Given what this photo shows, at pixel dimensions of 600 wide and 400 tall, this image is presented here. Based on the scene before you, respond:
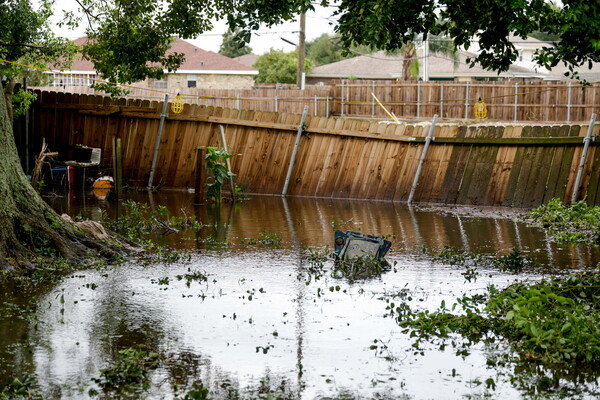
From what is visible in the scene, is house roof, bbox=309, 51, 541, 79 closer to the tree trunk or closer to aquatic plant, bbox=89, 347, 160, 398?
the tree trunk

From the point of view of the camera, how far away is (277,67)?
66.9 meters

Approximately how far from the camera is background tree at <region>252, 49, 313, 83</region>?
2606 inches

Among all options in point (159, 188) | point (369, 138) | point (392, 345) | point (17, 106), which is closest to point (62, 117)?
point (17, 106)

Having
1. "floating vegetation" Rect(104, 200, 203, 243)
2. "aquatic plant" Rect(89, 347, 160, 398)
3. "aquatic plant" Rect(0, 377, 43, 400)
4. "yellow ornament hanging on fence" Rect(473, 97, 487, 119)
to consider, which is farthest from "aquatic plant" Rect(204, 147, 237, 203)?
"yellow ornament hanging on fence" Rect(473, 97, 487, 119)

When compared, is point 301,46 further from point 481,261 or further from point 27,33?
point 481,261

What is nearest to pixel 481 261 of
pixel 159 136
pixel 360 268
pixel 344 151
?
pixel 360 268

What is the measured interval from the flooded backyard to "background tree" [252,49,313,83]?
5377 centimetres

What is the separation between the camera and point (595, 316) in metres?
7.25

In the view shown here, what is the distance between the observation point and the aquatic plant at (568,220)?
1319 centimetres

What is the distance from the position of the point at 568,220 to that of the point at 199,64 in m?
→ 43.9

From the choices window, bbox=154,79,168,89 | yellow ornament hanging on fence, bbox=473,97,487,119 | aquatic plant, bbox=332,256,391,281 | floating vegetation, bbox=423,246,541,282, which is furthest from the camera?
window, bbox=154,79,168,89

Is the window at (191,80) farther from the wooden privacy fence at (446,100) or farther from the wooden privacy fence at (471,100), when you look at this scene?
the wooden privacy fence at (471,100)

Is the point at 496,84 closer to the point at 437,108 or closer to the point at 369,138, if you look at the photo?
the point at 437,108

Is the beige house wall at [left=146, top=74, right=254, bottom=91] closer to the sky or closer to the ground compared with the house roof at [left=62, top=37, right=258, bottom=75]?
closer to the ground
